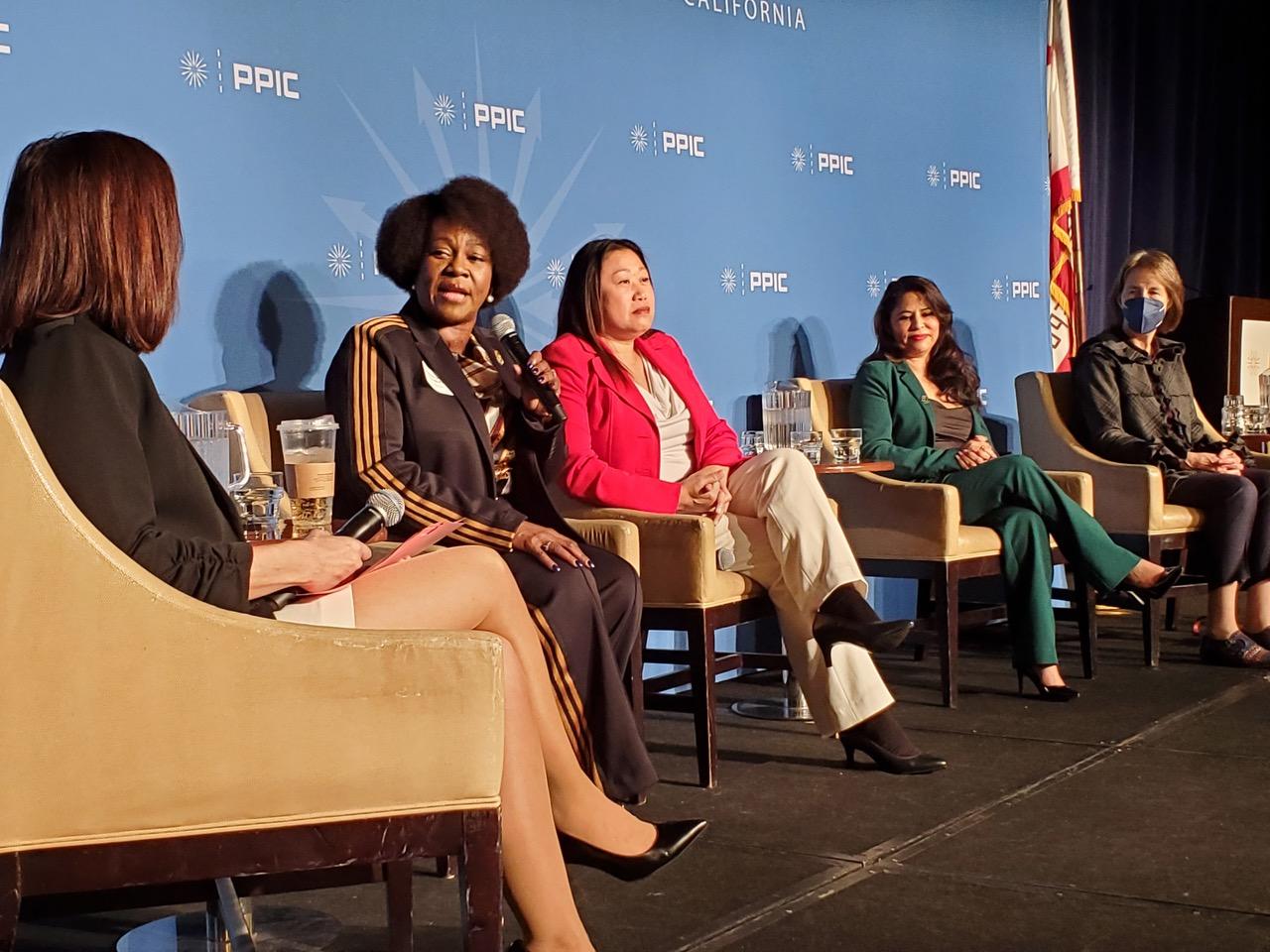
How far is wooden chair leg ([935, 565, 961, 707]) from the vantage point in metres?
4.00

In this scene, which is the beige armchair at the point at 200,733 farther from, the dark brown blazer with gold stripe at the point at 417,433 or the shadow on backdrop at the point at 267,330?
the shadow on backdrop at the point at 267,330

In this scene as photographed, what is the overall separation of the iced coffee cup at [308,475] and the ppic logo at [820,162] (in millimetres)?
2806

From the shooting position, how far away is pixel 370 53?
361cm

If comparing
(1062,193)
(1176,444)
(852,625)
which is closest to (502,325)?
(852,625)

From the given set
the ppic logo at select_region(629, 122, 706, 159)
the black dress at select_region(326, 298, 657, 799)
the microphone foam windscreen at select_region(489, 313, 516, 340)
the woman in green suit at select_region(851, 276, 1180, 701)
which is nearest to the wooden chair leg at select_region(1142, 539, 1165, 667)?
the woman in green suit at select_region(851, 276, 1180, 701)

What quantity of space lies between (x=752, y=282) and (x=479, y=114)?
1180mm

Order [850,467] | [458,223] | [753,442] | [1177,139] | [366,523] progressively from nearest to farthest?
[366,523] < [458,223] < [850,467] < [753,442] < [1177,139]

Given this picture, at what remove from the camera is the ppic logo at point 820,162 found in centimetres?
491

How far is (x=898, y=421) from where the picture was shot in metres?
4.46

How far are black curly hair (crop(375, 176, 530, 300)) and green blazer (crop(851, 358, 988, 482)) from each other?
1466 millimetres

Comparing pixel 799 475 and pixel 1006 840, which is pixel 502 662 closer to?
pixel 1006 840

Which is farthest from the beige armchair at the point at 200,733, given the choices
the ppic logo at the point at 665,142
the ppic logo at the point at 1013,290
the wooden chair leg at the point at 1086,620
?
the ppic logo at the point at 1013,290

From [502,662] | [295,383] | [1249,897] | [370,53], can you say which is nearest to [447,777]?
[502,662]

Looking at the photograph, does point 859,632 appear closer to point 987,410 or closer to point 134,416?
point 134,416
